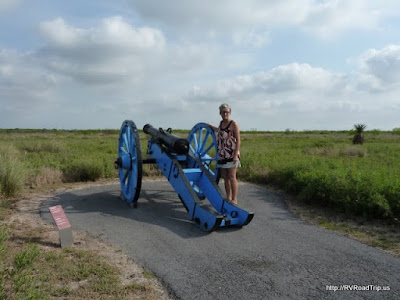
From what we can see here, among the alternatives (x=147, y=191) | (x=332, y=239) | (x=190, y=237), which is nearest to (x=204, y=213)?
(x=190, y=237)

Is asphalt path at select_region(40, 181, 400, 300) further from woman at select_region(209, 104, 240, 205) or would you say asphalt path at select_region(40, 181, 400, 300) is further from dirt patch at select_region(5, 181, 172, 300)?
woman at select_region(209, 104, 240, 205)

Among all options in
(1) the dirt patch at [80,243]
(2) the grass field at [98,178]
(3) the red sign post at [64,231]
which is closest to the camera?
(2) the grass field at [98,178]

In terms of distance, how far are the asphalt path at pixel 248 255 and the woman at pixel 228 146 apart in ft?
2.89

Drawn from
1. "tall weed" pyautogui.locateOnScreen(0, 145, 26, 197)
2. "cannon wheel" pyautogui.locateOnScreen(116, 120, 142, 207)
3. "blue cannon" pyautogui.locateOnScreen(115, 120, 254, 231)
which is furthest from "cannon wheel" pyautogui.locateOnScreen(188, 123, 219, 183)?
"tall weed" pyautogui.locateOnScreen(0, 145, 26, 197)

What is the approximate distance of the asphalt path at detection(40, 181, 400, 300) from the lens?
136 inches

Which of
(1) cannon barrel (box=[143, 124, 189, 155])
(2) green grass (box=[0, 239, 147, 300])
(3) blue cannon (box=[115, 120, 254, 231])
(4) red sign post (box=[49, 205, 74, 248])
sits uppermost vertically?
(1) cannon barrel (box=[143, 124, 189, 155])

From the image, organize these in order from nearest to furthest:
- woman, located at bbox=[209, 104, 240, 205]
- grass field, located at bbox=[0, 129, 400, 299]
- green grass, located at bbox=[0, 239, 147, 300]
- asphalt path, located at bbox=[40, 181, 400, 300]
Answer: green grass, located at bbox=[0, 239, 147, 300]
grass field, located at bbox=[0, 129, 400, 299]
asphalt path, located at bbox=[40, 181, 400, 300]
woman, located at bbox=[209, 104, 240, 205]

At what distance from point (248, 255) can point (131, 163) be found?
3232 mm

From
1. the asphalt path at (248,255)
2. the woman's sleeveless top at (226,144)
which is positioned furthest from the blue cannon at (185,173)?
the woman's sleeveless top at (226,144)

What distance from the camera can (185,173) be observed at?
5.95m

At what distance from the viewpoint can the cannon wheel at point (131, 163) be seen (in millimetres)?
6164

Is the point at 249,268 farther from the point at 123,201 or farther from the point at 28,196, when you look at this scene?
the point at 28,196

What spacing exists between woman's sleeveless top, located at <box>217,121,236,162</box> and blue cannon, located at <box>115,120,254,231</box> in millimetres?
416

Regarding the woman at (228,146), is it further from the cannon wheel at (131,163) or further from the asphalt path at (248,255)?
the cannon wheel at (131,163)
